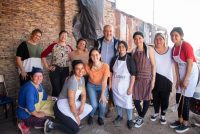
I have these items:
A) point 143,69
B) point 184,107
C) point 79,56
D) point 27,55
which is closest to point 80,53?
point 79,56

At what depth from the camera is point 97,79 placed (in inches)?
166

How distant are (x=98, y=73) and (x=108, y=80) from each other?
1.21 ft

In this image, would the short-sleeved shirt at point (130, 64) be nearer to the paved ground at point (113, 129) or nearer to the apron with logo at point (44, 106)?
the paved ground at point (113, 129)

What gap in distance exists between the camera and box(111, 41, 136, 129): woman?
4090 mm

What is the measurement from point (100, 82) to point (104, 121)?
1.01 metres

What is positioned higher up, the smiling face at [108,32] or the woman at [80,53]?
the smiling face at [108,32]

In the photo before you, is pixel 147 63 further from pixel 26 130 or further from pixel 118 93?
pixel 26 130

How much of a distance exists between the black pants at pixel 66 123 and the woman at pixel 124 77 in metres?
1.04

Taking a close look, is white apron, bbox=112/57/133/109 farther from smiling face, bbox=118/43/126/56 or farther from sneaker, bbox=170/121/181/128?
sneaker, bbox=170/121/181/128

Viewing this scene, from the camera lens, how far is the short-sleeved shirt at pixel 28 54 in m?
4.59

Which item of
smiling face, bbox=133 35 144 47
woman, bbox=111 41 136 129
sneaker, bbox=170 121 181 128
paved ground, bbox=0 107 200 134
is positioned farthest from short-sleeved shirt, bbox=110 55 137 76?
sneaker, bbox=170 121 181 128

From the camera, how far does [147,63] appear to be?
161 inches

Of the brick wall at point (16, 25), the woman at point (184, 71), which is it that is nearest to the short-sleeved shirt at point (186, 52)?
the woman at point (184, 71)

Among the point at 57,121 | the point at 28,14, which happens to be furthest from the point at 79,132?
the point at 28,14
